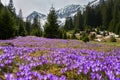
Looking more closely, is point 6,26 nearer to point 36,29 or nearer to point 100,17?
point 36,29

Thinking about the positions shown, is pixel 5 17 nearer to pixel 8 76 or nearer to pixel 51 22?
pixel 51 22

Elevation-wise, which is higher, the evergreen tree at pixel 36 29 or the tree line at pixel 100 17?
the tree line at pixel 100 17

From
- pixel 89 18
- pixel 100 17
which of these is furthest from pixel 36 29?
pixel 100 17

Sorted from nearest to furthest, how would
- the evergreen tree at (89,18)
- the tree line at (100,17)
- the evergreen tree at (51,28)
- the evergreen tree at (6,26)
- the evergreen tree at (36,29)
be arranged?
the evergreen tree at (6,26) < the evergreen tree at (51,28) < the evergreen tree at (36,29) < the tree line at (100,17) < the evergreen tree at (89,18)

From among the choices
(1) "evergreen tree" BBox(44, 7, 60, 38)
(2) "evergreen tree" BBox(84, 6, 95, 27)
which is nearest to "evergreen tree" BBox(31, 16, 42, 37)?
(2) "evergreen tree" BBox(84, 6, 95, 27)

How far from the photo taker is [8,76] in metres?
5.52

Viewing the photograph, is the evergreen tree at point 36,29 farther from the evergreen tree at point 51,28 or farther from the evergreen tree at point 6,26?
the evergreen tree at point 6,26

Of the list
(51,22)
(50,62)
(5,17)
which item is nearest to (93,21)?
(51,22)

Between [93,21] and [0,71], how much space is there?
14081 centimetres

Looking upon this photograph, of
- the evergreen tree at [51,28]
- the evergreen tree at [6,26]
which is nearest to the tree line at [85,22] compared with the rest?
the evergreen tree at [51,28]

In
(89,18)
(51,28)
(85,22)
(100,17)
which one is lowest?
(51,28)

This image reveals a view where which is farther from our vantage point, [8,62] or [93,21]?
[93,21]

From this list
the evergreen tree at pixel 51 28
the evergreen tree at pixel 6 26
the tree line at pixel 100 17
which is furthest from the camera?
the tree line at pixel 100 17

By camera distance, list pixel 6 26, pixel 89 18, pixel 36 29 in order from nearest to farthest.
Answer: pixel 6 26 < pixel 36 29 < pixel 89 18
